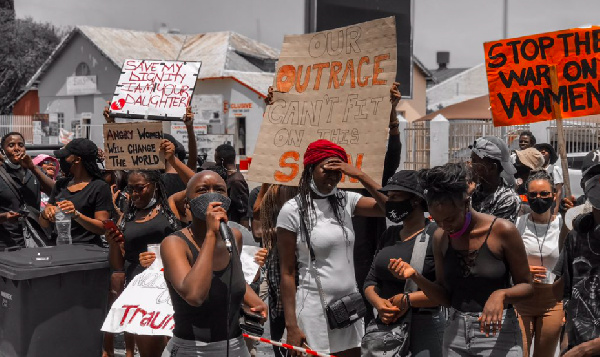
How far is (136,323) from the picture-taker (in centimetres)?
580

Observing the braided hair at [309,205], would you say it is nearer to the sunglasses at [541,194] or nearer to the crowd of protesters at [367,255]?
the crowd of protesters at [367,255]

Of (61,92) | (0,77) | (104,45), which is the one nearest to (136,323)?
(104,45)

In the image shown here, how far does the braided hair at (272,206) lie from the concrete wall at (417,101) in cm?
4567

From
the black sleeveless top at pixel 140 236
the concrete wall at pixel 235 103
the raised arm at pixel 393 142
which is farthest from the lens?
the concrete wall at pixel 235 103

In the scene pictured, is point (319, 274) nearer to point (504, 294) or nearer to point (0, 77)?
point (504, 294)

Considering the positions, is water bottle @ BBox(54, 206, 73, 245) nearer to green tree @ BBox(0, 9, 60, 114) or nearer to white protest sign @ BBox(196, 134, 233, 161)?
white protest sign @ BBox(196, 134, 233, 161)

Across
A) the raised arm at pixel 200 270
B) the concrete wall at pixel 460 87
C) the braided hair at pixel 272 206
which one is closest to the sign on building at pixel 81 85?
the concrete wall at pixel 460 87

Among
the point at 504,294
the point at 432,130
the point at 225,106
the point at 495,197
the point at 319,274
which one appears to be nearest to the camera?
the point at 504,294

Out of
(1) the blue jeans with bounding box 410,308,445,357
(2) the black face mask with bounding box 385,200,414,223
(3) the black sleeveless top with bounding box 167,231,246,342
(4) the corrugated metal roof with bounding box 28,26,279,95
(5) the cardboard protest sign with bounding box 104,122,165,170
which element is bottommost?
(1) the blue jeans with bounding box 410,308,445,357

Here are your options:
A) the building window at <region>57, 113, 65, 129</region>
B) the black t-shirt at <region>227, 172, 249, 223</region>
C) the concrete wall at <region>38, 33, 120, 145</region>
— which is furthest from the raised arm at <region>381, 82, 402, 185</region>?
the building window at <region>57, 113, 65, 129</region>

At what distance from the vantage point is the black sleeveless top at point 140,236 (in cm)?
638

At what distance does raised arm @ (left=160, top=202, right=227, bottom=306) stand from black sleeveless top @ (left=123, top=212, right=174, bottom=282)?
2.31m

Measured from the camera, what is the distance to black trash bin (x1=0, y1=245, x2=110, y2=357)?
6.11m

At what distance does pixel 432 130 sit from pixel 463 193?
623 inches
